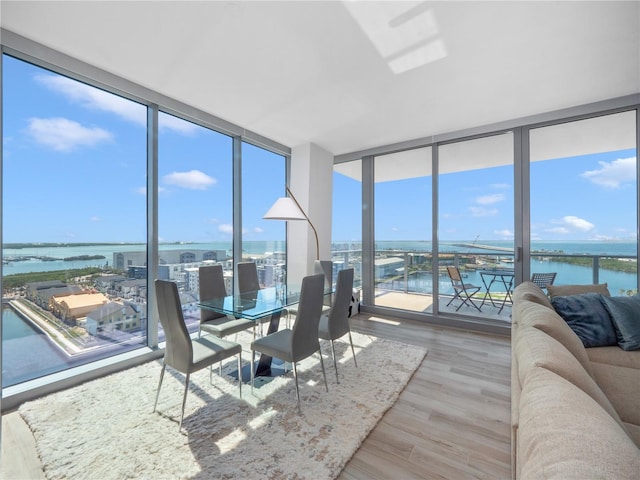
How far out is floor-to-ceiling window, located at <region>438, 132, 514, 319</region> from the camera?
398 centimetres

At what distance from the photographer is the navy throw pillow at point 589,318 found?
212 centimetres

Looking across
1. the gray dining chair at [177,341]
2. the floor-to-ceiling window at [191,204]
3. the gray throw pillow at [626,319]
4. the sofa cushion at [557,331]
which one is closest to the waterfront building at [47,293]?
the floor-to-ceiling window at [191,204]

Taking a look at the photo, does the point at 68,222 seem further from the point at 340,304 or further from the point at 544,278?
the point at 544,278

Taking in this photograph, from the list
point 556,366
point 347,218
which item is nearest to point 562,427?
point 556,366

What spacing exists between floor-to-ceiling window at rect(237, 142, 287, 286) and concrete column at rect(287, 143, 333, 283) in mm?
190

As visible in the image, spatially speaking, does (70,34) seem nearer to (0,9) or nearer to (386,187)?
(0,9)

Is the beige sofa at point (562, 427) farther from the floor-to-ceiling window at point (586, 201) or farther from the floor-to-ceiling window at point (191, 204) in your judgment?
the floor-to-ceiling window at point (191, 204)

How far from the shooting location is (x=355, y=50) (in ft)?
7.68

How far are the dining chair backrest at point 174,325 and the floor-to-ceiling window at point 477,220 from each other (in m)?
3.77

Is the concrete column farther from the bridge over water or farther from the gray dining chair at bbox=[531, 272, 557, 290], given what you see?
the gray dining chair at bbox=[531, 272, 557, 290]

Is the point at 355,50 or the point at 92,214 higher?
the point at 355,50

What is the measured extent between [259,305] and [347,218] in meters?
3.09

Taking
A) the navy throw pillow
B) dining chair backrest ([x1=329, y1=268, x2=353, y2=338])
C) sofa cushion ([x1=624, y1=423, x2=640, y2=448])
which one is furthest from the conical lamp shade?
sofa cushion ([x1=624, y1=423, x2=640, y2=448])

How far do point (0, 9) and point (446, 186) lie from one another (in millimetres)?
4961
